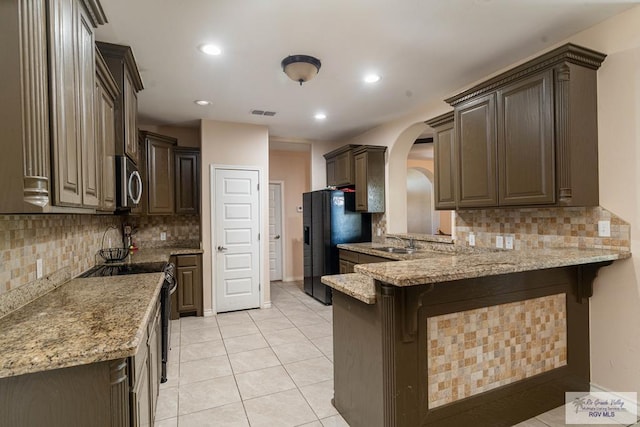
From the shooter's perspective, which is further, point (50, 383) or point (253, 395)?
point (253, 395)

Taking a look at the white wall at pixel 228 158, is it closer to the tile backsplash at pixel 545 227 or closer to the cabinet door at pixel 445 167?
the cabinet door at pixel 445 167

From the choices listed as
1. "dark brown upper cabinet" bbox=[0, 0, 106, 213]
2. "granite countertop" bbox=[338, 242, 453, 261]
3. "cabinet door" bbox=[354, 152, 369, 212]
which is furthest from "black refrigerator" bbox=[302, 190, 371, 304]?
"dark brown upper cabinet" bbox=[0, 0, 106, 213]

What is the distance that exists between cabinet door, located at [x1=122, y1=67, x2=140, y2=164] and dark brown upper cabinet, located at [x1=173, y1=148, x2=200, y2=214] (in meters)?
1.74

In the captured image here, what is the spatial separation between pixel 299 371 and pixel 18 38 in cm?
276

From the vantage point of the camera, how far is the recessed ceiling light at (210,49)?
253 cm

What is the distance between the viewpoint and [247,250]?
4.69 meters

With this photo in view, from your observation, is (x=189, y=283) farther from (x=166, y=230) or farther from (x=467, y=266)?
(x=467, y=266)

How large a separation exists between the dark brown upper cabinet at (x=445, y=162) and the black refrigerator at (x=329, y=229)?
1.71 m

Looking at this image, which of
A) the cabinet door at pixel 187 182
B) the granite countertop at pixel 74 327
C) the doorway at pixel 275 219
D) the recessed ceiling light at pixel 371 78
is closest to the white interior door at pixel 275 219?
the doorway at pixel 275 219

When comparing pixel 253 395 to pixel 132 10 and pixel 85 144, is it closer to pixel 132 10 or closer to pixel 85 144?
pixel 85 144

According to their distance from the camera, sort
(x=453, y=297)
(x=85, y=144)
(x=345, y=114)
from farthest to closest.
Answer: (x=345, y=114)
(x=453, y=297)
(x=85, y=144)

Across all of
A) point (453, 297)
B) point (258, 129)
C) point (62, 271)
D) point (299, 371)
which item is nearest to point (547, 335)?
point (453, 297)

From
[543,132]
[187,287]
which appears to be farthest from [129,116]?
[543,132]

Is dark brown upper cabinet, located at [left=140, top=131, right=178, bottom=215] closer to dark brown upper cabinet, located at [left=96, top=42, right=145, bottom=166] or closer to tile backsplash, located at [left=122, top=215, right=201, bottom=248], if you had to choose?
tile backsplash, located at [left=122, top=215, right=201, bottom=248]
